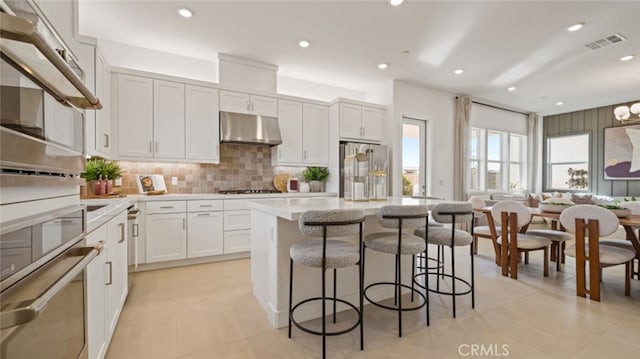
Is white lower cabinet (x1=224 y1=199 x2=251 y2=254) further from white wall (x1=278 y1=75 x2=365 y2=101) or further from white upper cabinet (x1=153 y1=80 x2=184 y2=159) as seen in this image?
white wall (x1=278 y1=75 x2=365 y2=101)

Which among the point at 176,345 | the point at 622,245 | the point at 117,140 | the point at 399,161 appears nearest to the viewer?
the point at 176,345

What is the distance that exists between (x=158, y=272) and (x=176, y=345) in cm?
186

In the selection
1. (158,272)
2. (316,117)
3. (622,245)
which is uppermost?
(316,117)

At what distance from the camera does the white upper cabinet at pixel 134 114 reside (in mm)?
3520

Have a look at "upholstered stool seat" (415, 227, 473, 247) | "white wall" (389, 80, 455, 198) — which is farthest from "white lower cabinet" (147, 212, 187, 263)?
"white wall" (389, 80, 455, 198)

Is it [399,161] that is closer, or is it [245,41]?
[245,41]

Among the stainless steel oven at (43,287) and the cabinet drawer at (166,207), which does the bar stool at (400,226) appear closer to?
the stainless steel oven at (43,287)

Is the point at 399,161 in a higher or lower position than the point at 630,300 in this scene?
higher

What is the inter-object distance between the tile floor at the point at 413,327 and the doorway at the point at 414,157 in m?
2.92

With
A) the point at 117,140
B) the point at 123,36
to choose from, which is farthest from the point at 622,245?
the point at 123,36

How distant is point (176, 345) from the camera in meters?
1.93

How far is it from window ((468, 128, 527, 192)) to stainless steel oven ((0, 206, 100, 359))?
22.4 feet

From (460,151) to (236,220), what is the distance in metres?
4.78

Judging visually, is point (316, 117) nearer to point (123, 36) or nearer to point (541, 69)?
point (123, 36)
